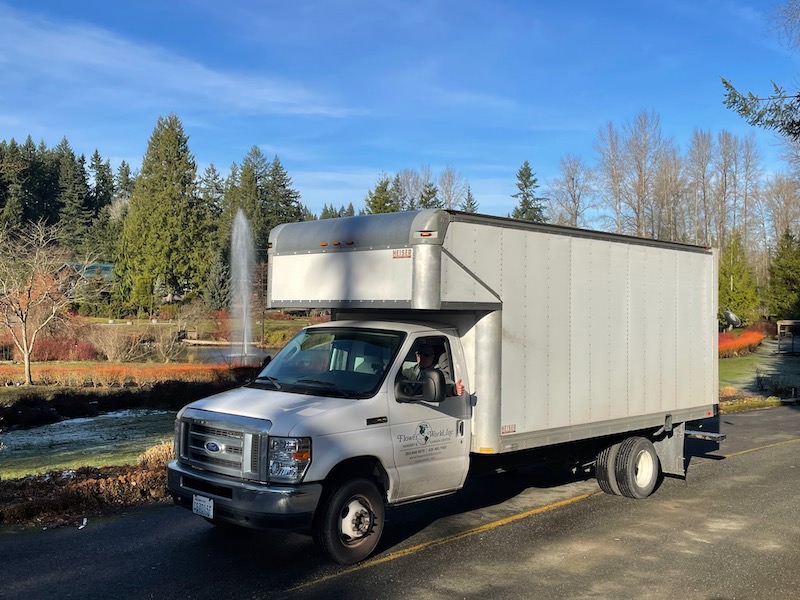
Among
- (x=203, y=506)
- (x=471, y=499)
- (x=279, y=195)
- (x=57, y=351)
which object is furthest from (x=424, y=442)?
(x=279, y=195)

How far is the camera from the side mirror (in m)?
6.48

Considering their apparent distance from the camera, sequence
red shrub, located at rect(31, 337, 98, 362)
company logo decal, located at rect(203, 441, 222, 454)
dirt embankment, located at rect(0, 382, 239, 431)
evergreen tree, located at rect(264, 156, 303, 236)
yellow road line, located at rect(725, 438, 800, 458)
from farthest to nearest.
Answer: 1. evergreen tree, located at rect(264, 156, 303, 236)
2. red shrub, located at rect(31, 337, 98, 362)
3. dirt embankment, located at rect(0, 382, 239, 431)
4. yellow road line, located at rect(725, 438, 800, 458)
5. company logo decal, located at rect(203, 441, 222, 454)

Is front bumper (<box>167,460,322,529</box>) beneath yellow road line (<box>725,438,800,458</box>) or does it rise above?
above

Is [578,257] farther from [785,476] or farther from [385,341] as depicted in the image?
[785,476]

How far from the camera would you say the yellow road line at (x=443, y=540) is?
604 centimetres

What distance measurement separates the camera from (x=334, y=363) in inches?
277

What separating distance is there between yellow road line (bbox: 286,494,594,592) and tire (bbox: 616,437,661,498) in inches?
21.8

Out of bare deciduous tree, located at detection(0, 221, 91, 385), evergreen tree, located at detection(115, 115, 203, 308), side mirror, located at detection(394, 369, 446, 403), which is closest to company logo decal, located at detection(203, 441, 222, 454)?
side mirror, located at detection(394, 369, 446, 403)

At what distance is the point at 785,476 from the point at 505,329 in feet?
20.3

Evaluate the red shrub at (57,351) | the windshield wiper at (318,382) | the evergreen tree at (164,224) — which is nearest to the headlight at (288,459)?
the windshield wiper at (318,382)

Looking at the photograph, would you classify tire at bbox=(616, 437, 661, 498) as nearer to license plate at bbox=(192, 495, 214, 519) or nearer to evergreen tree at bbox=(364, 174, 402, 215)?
license plate at bbox=(192, 495, 214, 519)

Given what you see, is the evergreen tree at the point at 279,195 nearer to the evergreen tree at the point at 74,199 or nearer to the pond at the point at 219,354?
the evergreen tree at the point at 74,199

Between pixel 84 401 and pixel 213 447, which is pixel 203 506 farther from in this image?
pixel 84 401

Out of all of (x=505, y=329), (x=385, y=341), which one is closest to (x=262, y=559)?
(x=385, y=341)
